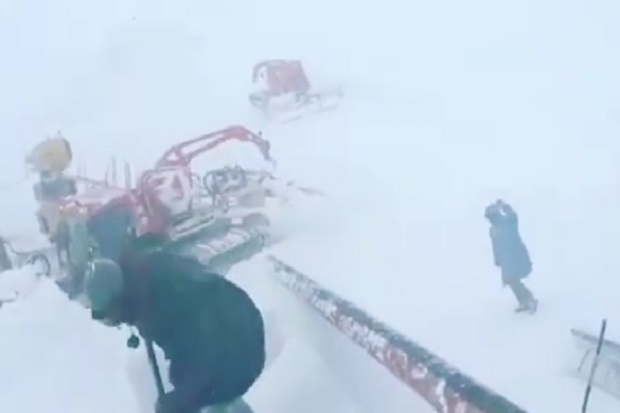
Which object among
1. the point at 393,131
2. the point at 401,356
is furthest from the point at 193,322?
the point at 393,131

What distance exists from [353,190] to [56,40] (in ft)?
1.34

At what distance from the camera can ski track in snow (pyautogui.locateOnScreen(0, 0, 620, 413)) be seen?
3.89 feet

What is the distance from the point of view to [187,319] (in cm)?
90

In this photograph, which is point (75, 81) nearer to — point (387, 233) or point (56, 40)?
point (56, 40)

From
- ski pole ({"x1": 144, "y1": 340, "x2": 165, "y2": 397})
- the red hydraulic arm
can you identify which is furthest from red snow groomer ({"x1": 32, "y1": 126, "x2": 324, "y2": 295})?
ski pole ({"x1": 144, "y1": 340, "x2": 165, "y2": 397})

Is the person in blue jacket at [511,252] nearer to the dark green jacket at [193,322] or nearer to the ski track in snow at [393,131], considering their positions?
the ski track in snow at [393,131]

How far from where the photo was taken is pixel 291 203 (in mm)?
1340

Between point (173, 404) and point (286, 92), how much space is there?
0.53 metres

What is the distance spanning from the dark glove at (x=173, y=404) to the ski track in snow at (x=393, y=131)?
8.6 inches

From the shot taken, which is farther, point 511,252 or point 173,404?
point 511,252

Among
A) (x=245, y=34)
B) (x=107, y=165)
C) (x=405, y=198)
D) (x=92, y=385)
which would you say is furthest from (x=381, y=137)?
(x=92, y=385)

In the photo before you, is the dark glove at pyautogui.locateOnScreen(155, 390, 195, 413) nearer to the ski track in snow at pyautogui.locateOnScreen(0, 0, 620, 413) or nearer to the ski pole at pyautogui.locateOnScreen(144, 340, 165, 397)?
the ski pole at pyautogui.locateOnScreen(144, 340, 165, 397)

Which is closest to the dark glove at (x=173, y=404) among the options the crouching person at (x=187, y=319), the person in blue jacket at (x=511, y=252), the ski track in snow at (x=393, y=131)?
the crouching person at (x=187, y=319)

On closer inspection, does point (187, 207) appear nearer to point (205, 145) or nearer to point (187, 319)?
point (205, 145)
